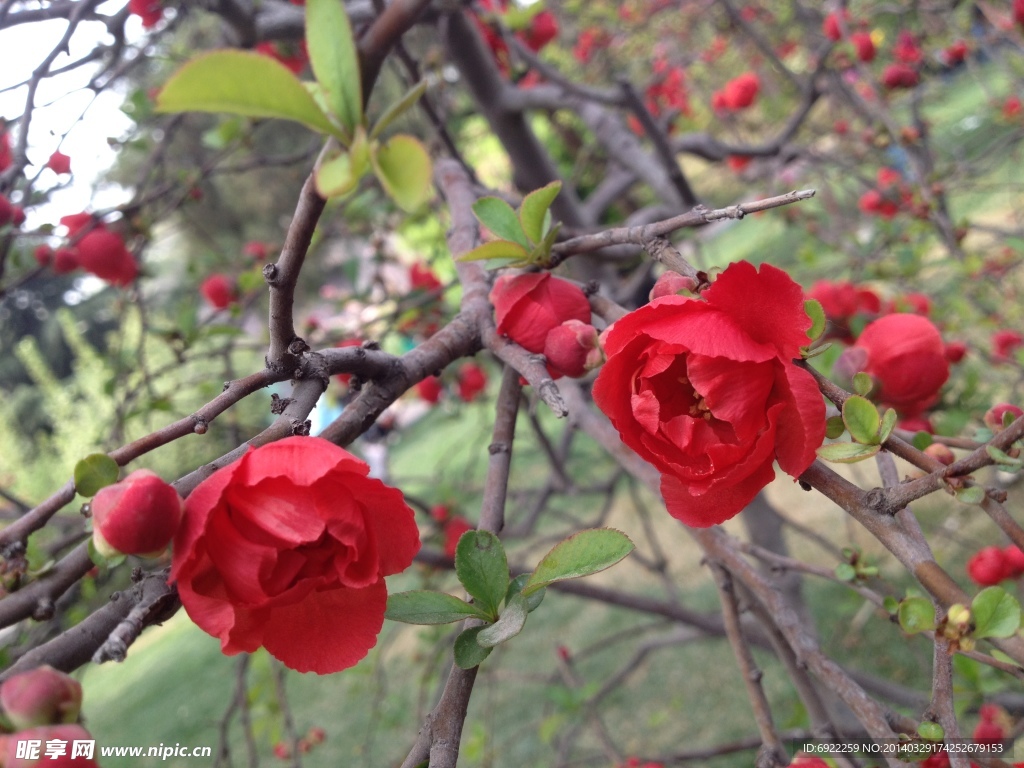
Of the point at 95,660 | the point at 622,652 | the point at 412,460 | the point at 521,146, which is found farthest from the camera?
the point at 412,460

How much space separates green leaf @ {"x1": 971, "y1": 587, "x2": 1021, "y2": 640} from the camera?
15.0 inches

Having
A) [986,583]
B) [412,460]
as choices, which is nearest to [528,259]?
[986,583]

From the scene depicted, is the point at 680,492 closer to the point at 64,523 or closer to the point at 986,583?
the point at 986,583

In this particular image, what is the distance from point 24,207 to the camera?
41.7 inches

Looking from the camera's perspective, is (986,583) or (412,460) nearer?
(986,583)

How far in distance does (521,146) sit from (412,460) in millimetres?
5117

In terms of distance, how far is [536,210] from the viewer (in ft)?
1.68

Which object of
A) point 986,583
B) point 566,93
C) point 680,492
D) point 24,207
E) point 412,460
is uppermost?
point 24,207

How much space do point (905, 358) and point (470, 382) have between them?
5.82ft

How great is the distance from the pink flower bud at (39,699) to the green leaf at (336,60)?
296 millimetres

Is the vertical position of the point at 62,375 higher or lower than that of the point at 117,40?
lower

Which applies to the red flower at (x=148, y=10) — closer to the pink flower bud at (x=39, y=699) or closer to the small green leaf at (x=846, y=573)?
the pink flower bud at (x=39, y=699)

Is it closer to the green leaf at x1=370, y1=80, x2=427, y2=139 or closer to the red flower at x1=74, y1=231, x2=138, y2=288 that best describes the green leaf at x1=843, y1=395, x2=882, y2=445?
the green leaf at x1=370, y1=80, x2=427, y2=139

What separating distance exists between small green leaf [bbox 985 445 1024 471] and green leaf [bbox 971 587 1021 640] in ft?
0.22
